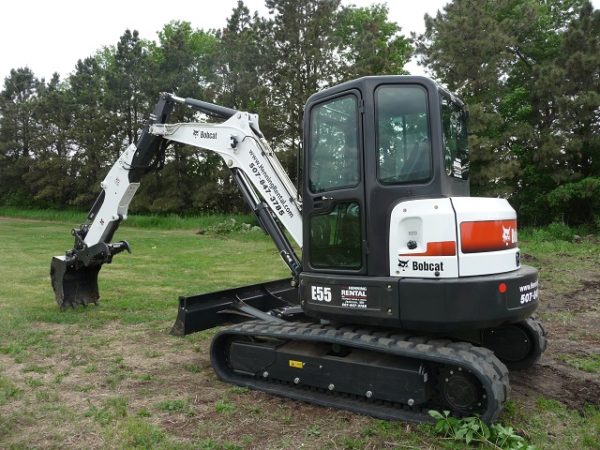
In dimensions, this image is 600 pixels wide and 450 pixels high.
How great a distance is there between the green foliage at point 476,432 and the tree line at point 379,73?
9.79 metres

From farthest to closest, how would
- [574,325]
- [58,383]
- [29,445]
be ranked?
[574,325], [58,383], [29,445]

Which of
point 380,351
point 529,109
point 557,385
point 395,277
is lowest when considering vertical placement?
point 557,385

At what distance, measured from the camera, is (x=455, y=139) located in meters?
4.57

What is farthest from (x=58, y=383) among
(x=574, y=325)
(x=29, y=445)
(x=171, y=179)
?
(x=171, y=179)

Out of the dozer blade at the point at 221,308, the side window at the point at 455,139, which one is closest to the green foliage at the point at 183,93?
the dozer blade at the point at 221,308

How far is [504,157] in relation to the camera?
20.6m

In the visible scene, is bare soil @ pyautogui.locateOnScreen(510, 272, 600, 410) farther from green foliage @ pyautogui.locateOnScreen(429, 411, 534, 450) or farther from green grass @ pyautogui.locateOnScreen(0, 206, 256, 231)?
green grass @ pyautogui.locateOnScreen(0, 206, 256, 231)

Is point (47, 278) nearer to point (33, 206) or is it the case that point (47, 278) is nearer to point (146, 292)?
point (146, 292)

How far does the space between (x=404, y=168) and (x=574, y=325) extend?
4385mm

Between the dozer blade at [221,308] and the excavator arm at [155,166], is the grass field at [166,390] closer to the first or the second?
the dozer blade at [221,308]

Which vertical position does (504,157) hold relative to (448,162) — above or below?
above

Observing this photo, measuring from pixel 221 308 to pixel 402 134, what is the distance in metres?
2.88

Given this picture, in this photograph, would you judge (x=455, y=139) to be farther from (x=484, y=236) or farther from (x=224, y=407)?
(x=224, y=407)

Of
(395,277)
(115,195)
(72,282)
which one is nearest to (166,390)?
(395,277)
